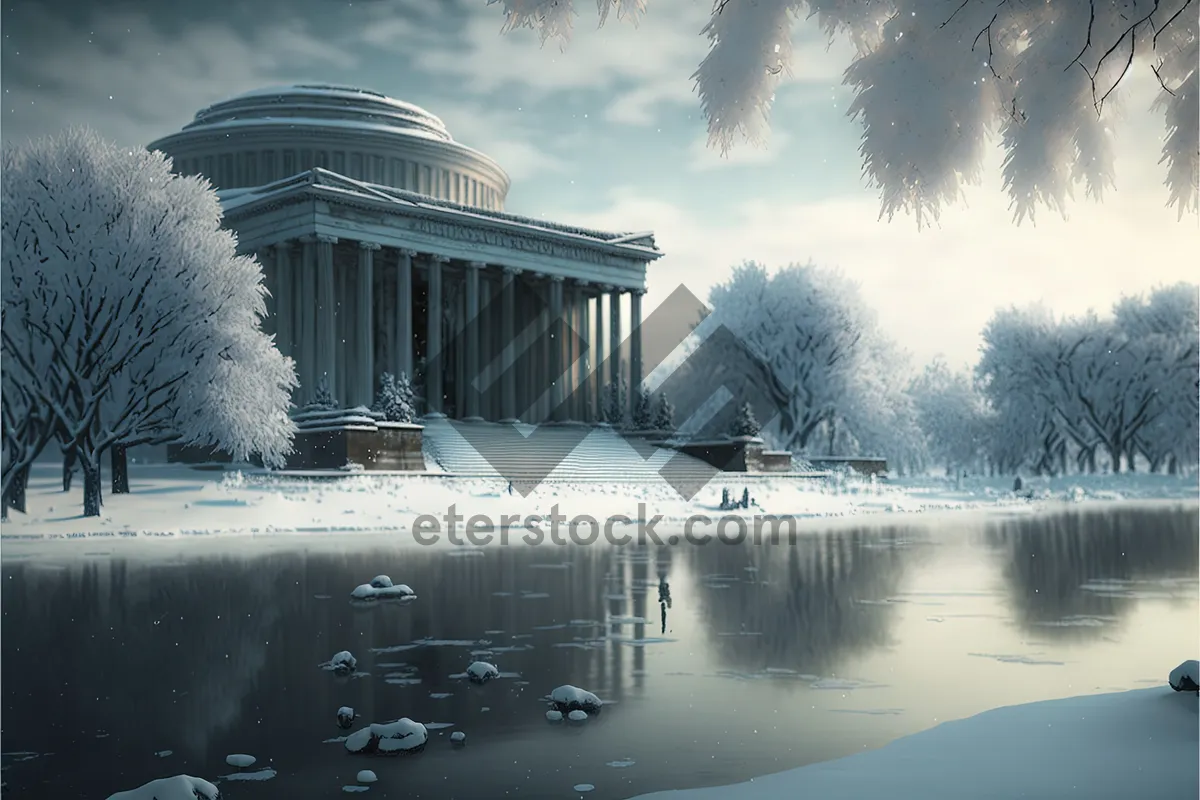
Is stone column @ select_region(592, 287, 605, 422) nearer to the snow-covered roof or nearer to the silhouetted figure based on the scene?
the snow-covered roof

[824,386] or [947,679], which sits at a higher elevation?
[824,386]

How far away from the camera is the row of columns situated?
53.9m

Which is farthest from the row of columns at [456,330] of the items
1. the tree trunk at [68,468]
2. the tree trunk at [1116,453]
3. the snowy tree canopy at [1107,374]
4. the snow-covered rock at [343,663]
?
the snow-covered rock at [343,663]

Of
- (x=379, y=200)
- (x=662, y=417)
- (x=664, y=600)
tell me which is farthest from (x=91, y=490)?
(x=662, y=417)

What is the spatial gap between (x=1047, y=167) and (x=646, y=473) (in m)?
43.3

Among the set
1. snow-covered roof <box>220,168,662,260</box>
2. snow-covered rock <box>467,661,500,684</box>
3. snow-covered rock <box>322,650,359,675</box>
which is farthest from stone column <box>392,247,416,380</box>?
snow-covered rock <box>467,661,500,684</box>

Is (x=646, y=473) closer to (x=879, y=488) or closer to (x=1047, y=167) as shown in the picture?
(x=879, y=488)

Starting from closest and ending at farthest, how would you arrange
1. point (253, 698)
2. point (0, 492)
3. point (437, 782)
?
point (437, 782)
point (253, 698)
point (0, 492)

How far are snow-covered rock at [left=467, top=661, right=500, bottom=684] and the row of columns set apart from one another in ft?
139

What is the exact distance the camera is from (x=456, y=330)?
66.2m

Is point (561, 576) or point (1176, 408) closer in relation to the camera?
point (561, 576)

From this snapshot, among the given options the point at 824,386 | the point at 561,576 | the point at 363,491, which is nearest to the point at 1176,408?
the point at 824,386

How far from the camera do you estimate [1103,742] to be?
730cm

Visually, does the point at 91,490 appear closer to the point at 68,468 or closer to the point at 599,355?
the point at 68,468
